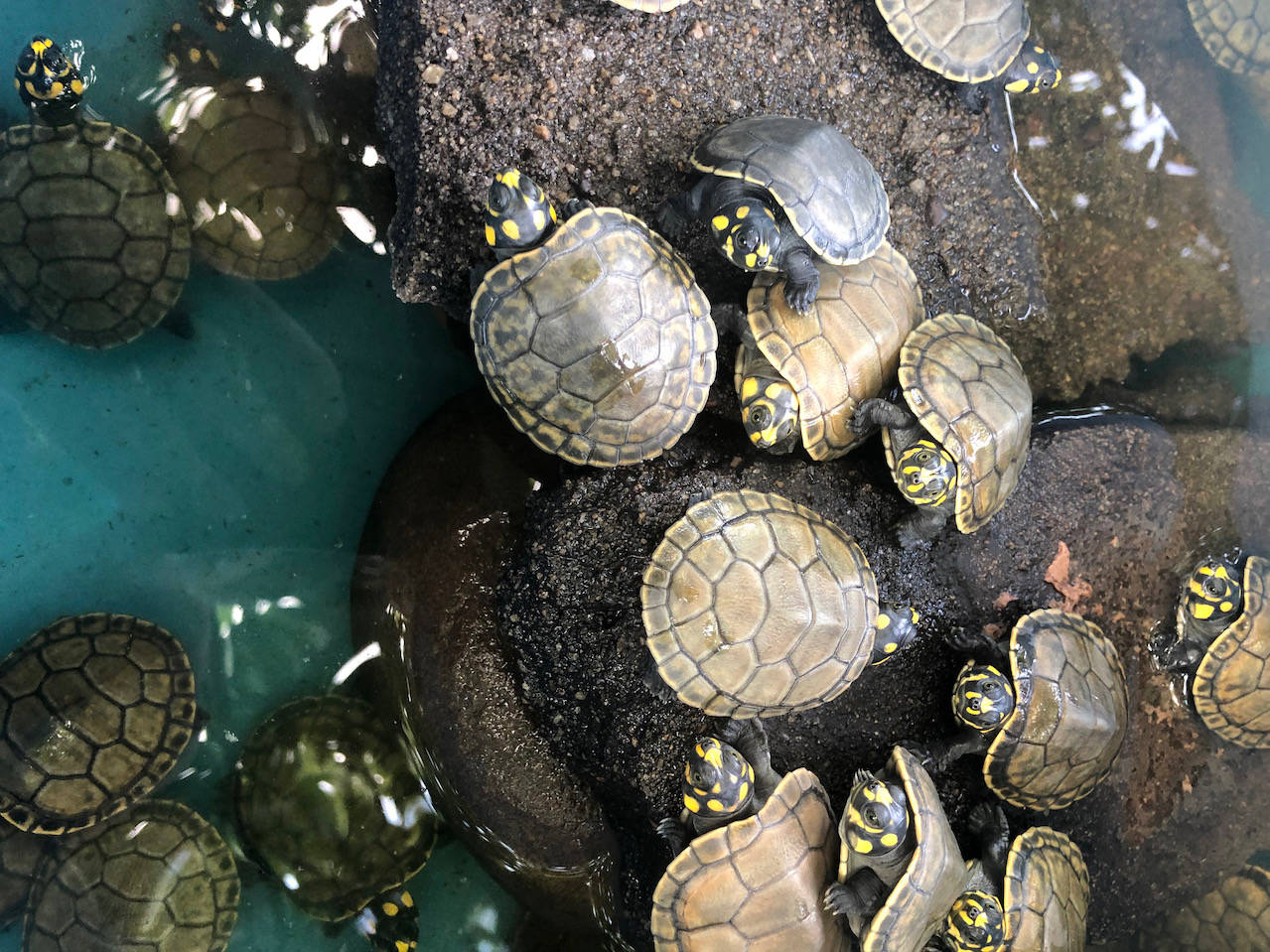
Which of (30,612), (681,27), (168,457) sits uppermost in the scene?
(681,27)

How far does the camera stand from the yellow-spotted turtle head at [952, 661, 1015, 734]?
2793 mm

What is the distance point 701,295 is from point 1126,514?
2.04 m

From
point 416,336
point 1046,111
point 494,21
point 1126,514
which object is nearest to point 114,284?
point 416,336

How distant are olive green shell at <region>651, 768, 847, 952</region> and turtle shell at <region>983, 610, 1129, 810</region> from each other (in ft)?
2.60

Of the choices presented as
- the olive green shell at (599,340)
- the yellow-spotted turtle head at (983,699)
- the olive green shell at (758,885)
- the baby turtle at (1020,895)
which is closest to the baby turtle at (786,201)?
the olive green shell at (599,340)

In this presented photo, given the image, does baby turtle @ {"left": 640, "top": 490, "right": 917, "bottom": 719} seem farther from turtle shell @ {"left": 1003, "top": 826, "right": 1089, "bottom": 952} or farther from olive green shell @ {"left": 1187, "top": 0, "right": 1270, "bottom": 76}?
olive green shell @ {"left": 1187, "top": 0, "right": 1270, "bottom": 76}

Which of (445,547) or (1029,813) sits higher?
(445,547)

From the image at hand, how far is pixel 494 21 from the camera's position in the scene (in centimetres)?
269

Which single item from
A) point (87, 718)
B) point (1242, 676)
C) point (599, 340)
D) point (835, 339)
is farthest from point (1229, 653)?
point (87, 718)

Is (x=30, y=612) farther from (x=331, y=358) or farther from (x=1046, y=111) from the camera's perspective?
(x=1046, y=111)

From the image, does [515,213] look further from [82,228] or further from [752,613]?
[82,228]

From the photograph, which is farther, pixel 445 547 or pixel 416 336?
pixel 416 336

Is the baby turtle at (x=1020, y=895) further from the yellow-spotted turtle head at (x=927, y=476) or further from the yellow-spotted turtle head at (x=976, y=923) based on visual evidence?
the yellow-spotted turtle head at (x=927, y=476)

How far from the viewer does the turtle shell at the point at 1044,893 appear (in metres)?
2.93
